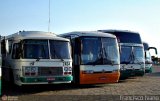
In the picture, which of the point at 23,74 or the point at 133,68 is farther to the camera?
the point at 133,68

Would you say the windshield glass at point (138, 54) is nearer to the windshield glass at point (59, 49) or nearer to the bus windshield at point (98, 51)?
the bus windshield at point (98, 51)

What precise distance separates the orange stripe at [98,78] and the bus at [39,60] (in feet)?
4.46

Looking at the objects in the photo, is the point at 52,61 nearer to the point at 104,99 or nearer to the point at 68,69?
the point at 68,69

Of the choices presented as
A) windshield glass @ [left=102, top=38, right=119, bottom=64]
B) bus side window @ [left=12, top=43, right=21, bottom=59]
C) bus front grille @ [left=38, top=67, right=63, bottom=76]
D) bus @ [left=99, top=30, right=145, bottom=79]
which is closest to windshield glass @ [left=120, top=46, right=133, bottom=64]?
bus @ [left=99, top=30, right=145, bottom=79]

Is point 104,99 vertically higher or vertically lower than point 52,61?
lower

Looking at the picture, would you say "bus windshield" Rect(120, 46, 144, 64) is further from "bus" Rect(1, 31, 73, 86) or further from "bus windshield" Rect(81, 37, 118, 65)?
"bus" Rect(1, 31, 73, 86)

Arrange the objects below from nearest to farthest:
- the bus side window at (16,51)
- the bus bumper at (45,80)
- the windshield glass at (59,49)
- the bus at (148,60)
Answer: the bus bumper at (45,80) < the bus side window at (16,51) < the windshield glass at (59,49) < the bus at (148,60)

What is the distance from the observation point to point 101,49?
19297 mm

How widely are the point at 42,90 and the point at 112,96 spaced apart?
13.0 feet

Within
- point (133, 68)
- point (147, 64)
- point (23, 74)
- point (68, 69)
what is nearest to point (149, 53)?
point (147, 64)

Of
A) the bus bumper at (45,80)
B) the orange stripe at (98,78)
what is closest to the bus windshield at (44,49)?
the bus bumper at (45,80)

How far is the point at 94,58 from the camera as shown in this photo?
1902cm

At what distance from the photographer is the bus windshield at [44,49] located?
16.7 meters

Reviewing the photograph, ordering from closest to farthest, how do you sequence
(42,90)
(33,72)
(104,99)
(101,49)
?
(104,99) → (33,72) → (42,90) → (101,49)
